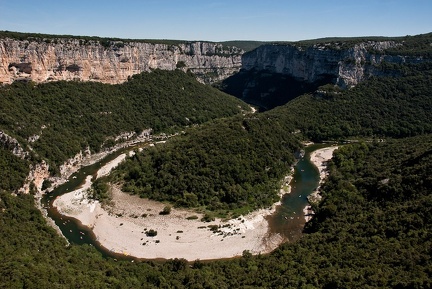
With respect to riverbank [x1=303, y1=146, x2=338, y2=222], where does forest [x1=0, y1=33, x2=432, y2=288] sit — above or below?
above

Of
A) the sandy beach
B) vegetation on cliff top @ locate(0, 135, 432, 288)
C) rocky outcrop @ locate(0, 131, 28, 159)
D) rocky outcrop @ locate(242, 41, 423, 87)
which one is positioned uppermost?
rocky outcrop @ locate(242, 41, 423, 87)

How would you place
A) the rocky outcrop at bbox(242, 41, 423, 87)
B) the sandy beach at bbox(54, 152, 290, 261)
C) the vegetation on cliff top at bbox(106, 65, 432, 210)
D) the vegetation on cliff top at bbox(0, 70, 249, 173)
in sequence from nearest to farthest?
1. the sandy beach at bbox(54, 152, 290, 261)
2. the vegetation on cliff top at bbox(106, 65, 432, 210)
3. the vegetation on cliff top at bbox(0, 70, 249, 173)
4. the rocky outcrop at bbox(242, 41, 423, 87)

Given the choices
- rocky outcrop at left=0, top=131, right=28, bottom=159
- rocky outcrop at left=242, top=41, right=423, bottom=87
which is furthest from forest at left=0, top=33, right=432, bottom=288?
rocky outcrop at left=242, top=41, right=423, bottom=87

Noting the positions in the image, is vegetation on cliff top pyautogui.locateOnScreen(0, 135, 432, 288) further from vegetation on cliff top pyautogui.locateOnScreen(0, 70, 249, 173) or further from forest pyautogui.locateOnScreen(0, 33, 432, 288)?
vegetation on cliff top pyautogui.locateOnScreen(0, 70, 249, 173)

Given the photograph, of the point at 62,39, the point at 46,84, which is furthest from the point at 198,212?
the point at 62,39

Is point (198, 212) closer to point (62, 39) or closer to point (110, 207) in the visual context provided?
point (110, 207)

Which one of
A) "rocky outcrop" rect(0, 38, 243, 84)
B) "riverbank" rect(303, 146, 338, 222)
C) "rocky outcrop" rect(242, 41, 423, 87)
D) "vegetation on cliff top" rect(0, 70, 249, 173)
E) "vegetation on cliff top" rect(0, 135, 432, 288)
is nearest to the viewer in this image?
"vegetation on cliff top" rect(0, 135, 432, 288)
